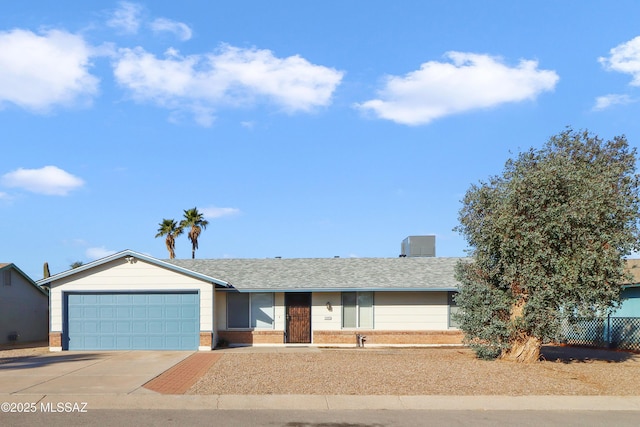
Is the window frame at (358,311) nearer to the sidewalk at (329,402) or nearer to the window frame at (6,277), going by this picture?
the sidewalk at (329,402)

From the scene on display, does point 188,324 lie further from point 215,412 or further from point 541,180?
point 541,180

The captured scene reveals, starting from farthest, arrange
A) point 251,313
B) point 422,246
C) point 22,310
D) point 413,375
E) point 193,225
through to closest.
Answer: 1. point 193,225
2. point 22,310
3. point 422,246
4. point 251,313
5. point 413,375

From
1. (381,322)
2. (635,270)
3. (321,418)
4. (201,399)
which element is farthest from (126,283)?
(635,270)

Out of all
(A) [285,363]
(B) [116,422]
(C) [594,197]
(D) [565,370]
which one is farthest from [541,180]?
(B) [116,422]

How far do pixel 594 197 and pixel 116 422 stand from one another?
1358cm

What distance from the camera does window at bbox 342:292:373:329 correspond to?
24.6 meters

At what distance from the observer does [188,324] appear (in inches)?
875

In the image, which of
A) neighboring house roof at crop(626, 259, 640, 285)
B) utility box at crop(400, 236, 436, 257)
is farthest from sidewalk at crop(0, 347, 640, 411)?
utility box at crop(400, 236, 436, 257)

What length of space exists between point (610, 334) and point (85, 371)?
2056 centimetres

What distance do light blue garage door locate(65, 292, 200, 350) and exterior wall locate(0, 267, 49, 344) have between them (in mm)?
7734

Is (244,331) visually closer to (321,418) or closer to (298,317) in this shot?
(298,317)

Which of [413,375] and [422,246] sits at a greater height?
[422,246]

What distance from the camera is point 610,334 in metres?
24.8

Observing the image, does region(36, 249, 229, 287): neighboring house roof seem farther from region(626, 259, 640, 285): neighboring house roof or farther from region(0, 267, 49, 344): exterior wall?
region(626, 259, 640, 285): neighboring house roof
